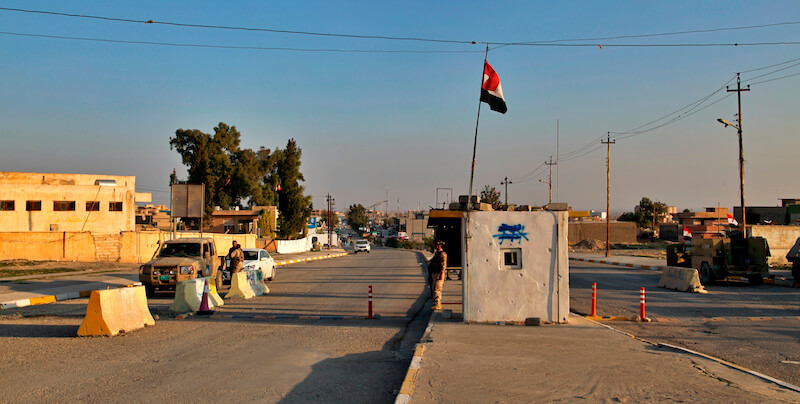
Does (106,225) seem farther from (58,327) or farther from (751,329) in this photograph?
(751,329)

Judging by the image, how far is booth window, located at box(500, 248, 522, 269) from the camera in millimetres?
11836

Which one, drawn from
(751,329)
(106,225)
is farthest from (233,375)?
(106,225)

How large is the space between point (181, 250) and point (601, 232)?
72.6m

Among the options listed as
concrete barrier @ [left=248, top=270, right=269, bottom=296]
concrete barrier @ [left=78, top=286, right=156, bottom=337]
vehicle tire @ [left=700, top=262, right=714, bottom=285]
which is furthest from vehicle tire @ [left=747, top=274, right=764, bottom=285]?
concrete barrier @ [left=78, top=286, right=156, bottom=337]

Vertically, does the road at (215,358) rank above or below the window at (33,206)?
below

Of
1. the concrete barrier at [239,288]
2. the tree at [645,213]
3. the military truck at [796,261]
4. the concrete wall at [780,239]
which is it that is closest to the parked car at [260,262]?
the concrete barrier at [239,288]

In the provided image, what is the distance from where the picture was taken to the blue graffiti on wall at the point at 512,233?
1179 cm

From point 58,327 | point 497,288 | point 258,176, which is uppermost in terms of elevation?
point 258,176

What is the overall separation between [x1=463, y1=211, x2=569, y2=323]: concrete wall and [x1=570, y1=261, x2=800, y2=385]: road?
6.60ft

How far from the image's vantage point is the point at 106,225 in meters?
45.3

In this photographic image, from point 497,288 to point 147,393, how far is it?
22.6ft

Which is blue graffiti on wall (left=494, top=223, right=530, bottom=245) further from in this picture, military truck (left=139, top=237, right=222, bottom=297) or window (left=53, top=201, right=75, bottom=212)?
window (left=53, top=201, right=75, bottom=212)

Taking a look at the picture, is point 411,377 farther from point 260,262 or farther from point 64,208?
point 64,208

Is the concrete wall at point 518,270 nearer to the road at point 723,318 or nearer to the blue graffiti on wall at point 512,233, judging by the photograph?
the blue graffiti on wall at point 512,233
